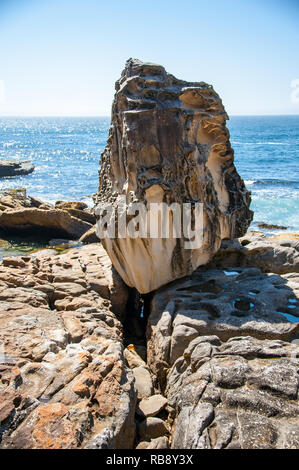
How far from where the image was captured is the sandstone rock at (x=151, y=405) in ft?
13.6

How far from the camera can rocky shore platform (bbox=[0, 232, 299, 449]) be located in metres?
3.12

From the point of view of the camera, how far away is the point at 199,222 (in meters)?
6.59

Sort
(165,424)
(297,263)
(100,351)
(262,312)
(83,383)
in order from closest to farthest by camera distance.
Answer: (83,383) < (165,424) < (100,351) < (262,312) < (297,263)

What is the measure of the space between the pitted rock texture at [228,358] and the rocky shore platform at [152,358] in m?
0.01

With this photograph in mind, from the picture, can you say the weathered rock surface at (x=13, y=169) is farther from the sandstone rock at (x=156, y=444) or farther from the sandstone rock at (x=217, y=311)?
the sandstone rock at (x=156, y=444)

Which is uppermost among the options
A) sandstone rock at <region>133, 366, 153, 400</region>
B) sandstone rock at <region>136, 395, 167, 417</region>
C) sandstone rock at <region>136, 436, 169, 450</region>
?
sandstone rock at <region>136, 436, 169, 450</region>

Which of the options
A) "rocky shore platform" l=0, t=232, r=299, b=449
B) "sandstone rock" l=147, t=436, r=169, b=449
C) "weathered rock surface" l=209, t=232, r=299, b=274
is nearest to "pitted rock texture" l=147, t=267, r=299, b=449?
"rocky shore platform" l=0, t=232, r=299, b=449

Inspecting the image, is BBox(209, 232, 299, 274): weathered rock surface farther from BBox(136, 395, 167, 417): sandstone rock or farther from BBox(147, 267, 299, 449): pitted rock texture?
BBox(136, 395, 167, 417): sandstone rock

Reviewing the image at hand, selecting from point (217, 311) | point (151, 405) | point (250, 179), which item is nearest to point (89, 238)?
point (217, 311)

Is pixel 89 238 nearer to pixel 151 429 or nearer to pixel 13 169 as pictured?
pixel 151 429

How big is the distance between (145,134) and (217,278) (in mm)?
2820

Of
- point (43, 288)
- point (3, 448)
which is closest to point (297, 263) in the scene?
point (43, 288)

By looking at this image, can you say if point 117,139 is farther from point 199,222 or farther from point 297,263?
point 297,263

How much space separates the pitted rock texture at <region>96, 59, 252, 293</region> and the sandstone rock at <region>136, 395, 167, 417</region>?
2542 mm
